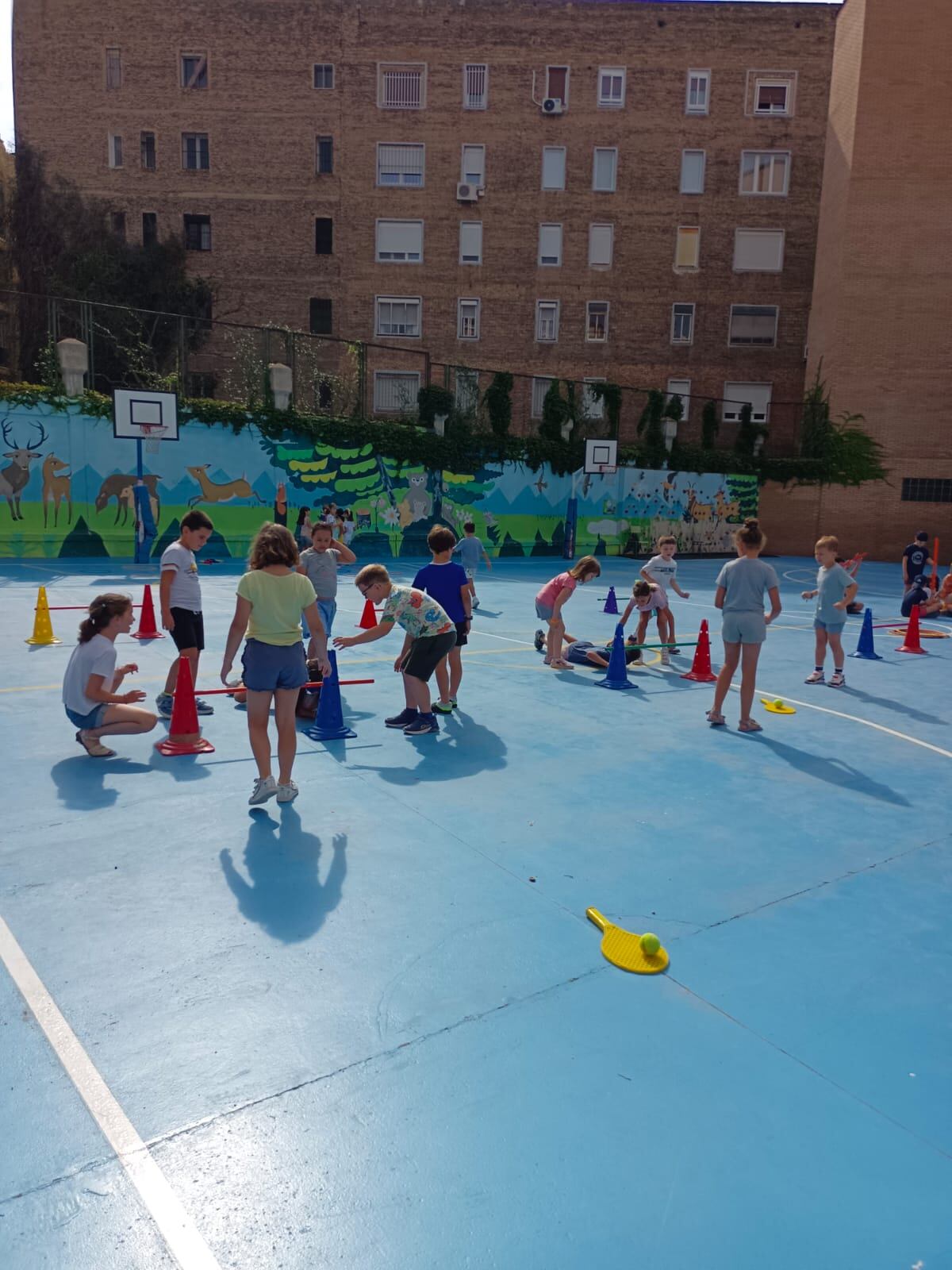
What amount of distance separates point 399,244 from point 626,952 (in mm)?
37092

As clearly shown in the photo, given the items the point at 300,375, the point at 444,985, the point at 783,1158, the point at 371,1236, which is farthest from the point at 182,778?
the point at 300,375

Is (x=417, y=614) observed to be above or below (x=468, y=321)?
below

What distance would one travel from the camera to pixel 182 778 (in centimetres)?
641

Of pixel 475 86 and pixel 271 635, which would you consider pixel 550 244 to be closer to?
pixel 475 86

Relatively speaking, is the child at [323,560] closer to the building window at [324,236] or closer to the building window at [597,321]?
the building window at [597,321]

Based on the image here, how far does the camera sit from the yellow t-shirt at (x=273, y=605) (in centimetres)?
550

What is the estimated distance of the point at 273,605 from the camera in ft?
18.1

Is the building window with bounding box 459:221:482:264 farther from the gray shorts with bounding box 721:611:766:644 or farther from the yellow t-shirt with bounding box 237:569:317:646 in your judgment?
the yellow t-shirt with bounding box 237:569:317:646

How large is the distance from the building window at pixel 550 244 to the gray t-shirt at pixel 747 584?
31.9 metres

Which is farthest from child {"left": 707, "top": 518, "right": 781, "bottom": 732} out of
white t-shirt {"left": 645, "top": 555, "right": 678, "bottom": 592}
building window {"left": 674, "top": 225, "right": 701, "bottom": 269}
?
building window {"left": 674, "top": 225, "right": 701, "bottom": 269}

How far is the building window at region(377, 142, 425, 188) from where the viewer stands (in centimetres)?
3616

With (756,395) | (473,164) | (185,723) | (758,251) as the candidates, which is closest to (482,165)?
(473,164)

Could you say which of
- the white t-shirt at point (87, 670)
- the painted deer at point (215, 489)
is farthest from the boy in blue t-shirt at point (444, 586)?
the painted deer at point (215, 489)

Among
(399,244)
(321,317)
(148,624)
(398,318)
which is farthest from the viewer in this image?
(321,317)
